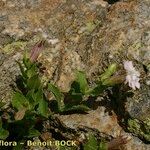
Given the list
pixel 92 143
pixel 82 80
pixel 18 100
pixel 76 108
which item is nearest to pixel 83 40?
pixel 82 80

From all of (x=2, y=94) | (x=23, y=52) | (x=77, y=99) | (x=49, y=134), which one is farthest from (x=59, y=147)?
(x=23, y=52)

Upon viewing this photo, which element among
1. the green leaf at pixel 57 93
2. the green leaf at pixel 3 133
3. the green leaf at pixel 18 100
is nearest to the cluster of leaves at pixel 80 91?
the green leaf at pixel 57 93

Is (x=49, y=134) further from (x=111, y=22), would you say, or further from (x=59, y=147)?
(x=111, y=22)

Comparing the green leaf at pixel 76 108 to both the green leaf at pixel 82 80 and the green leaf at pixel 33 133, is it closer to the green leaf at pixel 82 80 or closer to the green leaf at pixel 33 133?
the green leaf at pixel 82 80

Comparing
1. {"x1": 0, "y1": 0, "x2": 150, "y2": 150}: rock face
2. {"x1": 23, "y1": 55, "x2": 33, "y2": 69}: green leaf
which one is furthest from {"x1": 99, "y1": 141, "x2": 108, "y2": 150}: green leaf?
{"x1": 23, "y1": 55, "x2": 33, "y2": 69}: green leaf

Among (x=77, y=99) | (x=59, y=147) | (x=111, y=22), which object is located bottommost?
(x=59, y=147)

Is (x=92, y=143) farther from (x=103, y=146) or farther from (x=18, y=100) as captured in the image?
(x=18, y=100)

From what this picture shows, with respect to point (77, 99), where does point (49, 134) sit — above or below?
below

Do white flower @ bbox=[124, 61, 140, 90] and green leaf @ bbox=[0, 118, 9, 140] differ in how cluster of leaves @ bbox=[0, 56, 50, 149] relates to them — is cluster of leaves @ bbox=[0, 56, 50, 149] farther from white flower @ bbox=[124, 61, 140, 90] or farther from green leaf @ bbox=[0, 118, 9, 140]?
white flower @ bbox=[124, 61, 140, 90]
